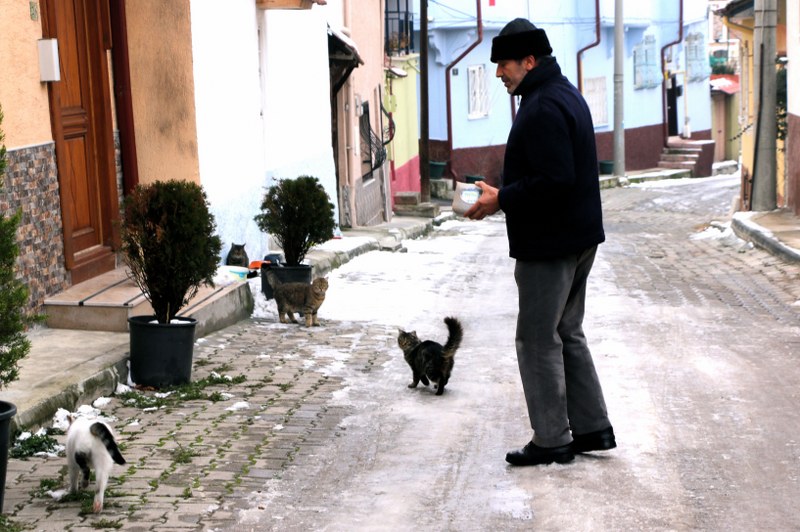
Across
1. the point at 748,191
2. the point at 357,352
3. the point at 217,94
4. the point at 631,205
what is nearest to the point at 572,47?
the point at 631,205

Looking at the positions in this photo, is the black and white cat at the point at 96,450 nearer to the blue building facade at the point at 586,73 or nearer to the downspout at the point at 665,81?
the blue building facade at the point at 586,73

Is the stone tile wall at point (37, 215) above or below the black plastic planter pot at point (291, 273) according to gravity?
above

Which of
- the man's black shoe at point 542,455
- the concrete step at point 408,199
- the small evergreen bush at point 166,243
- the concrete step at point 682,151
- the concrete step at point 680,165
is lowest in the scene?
the concrete step at point 680,165

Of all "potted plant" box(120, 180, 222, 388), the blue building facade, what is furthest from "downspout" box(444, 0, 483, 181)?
"potted plant" box(120, 180, 222, 388)

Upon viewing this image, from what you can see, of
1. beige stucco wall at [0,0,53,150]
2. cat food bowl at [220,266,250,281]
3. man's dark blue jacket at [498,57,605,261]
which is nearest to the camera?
man's dark blue jacket at [498,57,605,261]

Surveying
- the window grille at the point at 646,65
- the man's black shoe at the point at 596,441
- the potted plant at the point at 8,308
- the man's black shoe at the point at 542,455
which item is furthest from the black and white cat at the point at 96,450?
the window grille at the point at 646,65

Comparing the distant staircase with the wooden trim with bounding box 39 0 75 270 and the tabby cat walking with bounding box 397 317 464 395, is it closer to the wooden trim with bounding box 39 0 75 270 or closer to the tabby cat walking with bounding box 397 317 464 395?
the wooden trim with bounding box 39 0 75 270

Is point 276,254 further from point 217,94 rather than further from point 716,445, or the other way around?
point 716,445

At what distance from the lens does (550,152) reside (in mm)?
5797

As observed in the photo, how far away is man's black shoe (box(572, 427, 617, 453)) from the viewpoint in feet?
20.3

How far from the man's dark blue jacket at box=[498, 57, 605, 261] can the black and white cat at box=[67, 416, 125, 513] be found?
82.0 inches

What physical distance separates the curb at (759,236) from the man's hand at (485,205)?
9429mm

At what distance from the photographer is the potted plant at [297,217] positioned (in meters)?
12.4

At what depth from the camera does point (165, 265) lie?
8422 mm
